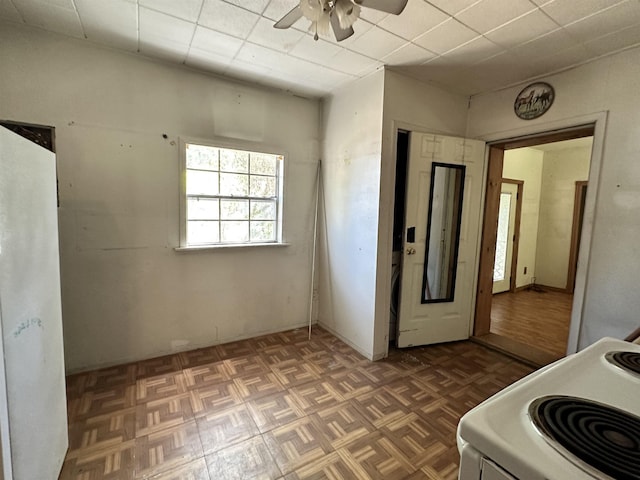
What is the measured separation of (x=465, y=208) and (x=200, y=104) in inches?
110

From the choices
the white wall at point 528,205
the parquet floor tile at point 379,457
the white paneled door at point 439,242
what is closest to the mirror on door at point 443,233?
the white paneled door at point 439,242

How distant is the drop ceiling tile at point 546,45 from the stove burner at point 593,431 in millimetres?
2358

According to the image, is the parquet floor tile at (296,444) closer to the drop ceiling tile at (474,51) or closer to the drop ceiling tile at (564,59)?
the drop ceiling tile at (474,51)

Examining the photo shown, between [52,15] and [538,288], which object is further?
[538,288]

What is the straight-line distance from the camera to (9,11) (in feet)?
6.14

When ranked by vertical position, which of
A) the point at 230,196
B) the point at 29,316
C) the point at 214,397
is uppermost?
the point at 230,196

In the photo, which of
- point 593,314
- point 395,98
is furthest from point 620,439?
point 395,98

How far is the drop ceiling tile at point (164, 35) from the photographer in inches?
75.4

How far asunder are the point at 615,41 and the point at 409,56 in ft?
4.50

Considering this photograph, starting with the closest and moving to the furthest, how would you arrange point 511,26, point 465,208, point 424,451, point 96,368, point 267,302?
1. point 424,451
2. point 511,26
3. point 96,368
4. point 465,208
5. point 267,302

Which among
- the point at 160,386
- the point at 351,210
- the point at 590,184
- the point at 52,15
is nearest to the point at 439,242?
the point at 351,210

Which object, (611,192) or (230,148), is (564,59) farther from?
(230,148)

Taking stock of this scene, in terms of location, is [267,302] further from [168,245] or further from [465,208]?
[465,208]

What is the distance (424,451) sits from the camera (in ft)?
5.53
